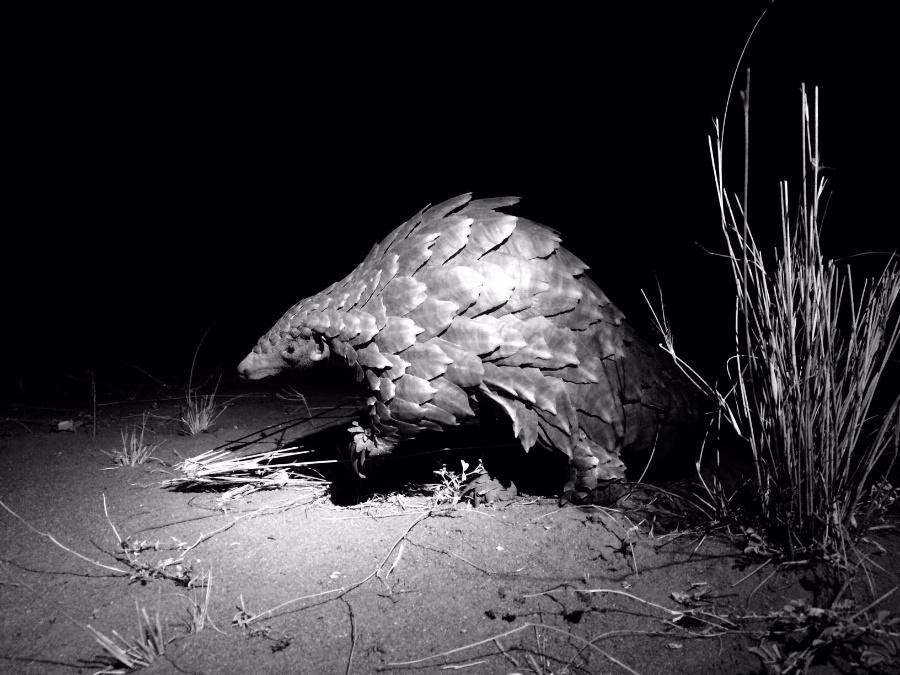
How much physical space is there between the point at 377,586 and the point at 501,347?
2.84ft

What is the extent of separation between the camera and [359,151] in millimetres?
5879

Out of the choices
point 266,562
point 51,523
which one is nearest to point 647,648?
point 266,562

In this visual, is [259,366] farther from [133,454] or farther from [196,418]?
[196,418]

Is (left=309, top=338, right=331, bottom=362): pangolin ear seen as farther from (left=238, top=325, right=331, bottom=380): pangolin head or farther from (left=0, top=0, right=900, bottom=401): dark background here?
(left=0, top=0, right=900, bottom=401): dark background

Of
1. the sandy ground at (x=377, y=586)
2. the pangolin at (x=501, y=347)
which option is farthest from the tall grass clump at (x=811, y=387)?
the pangolin at (x=501, y=347)

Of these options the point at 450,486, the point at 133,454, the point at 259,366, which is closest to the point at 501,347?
the point at 450,486

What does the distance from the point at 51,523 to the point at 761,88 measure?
4497 millimetres

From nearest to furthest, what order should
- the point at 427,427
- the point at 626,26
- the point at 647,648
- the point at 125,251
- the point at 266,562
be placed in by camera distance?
the point at 647,648 < the point at 266,562 < the point at 427,427 < the point at 626,26 < the point at 125,251

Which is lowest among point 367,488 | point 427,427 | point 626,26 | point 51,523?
point 367,488

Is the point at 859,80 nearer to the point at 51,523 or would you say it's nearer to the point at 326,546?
the point at 326,546

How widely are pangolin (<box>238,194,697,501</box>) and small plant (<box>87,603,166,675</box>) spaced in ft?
2.88

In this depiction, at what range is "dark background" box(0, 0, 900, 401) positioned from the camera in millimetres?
3750

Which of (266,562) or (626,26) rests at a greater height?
(626,26)

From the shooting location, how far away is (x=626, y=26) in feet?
13.3
